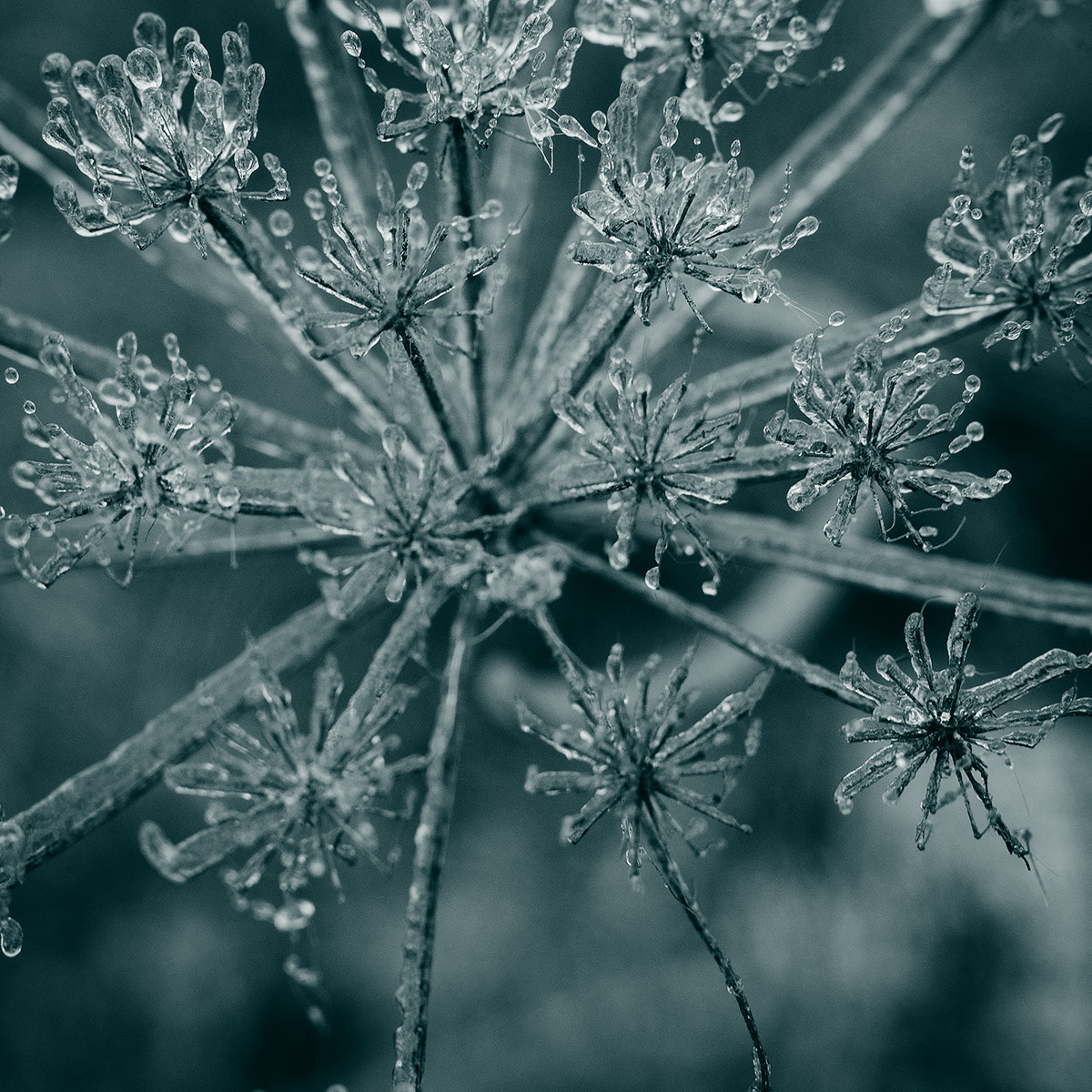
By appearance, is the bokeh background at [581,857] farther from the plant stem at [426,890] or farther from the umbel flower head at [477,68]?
the umbel flower head at [477,68]

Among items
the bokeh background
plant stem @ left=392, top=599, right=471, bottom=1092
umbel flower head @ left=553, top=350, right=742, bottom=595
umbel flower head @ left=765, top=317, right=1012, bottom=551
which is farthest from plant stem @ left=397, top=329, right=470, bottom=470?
the bokeh background

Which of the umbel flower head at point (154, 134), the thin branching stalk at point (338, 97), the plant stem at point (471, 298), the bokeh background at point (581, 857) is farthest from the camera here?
the bokeh background at point (581, 857)

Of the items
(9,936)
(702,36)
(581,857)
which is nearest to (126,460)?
(9,936)

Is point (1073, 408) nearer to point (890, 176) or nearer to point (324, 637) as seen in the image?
point (890, 176)

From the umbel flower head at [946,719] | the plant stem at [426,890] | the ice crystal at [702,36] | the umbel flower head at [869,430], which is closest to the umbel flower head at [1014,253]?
the umbel flower head at [869,430]

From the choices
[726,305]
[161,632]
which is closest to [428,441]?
[726,305]

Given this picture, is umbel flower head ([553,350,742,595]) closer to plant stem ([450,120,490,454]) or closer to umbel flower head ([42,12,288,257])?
plant stem ([450,120,490,454])

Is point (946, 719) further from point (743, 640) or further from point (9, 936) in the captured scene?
point (9, 936)

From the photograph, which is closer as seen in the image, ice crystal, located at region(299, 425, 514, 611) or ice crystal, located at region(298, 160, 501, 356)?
ice crystal, located at region(298, 160, 501, 356)
